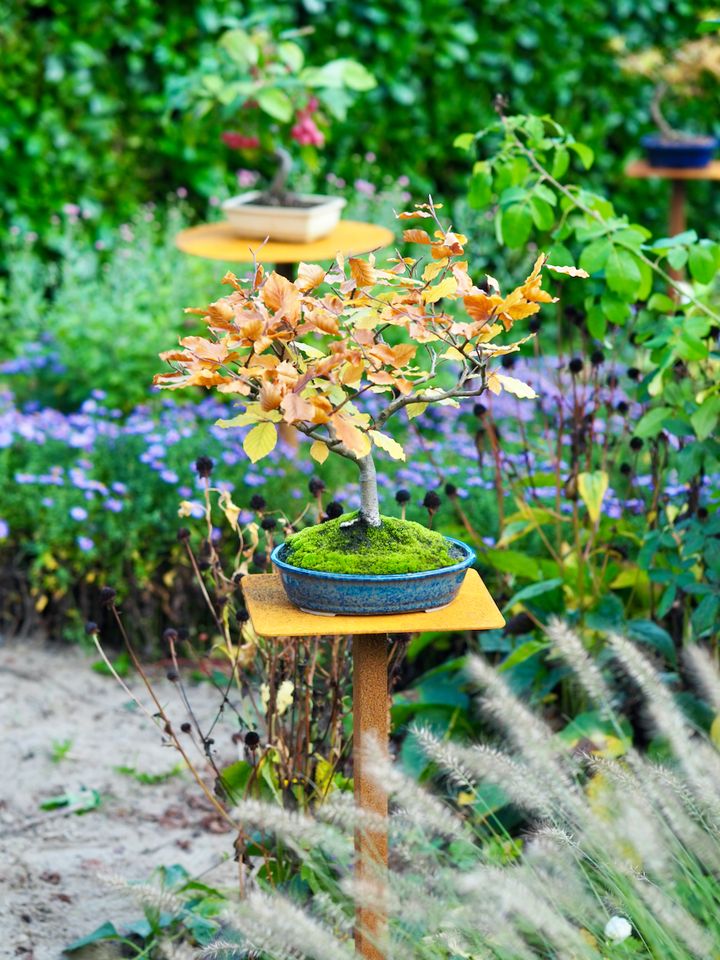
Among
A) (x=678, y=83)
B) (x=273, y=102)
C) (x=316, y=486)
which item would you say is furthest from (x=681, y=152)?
(x=316, y=486)

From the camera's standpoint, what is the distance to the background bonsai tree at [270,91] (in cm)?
467

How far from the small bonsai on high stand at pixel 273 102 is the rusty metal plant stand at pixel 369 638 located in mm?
2604

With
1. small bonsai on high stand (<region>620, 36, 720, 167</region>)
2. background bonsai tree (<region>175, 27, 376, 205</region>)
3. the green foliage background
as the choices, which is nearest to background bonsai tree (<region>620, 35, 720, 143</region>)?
small bonsai on high stand (<region>620, 36, 720, 167</region>)

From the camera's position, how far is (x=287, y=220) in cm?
456

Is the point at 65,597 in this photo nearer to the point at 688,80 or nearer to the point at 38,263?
the point at 38,263

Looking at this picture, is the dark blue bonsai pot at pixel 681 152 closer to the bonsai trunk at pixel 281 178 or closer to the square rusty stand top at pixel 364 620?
the bonsai trunk at pixel 281 178

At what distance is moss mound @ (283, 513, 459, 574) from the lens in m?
2.05

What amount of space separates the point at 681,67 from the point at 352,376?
5.88 metres

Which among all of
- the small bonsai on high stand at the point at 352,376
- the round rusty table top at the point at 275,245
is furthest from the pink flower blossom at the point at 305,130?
the small bonsai on high stand at the point at 352,376

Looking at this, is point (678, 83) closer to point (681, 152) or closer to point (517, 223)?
A: point (681, 152)

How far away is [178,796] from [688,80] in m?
5.50

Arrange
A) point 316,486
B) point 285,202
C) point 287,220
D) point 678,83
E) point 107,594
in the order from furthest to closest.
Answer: point 678,83 → point 285,202 → point 287,220 → point 316,486 → point 107,594

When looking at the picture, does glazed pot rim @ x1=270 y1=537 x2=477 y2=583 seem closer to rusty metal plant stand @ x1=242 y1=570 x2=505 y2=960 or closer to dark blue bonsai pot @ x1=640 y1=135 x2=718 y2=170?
rusty metal plant stand @ x1=242 y1=570 x2=505 y2=960

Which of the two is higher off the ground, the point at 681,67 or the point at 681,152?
the point at 681,67
